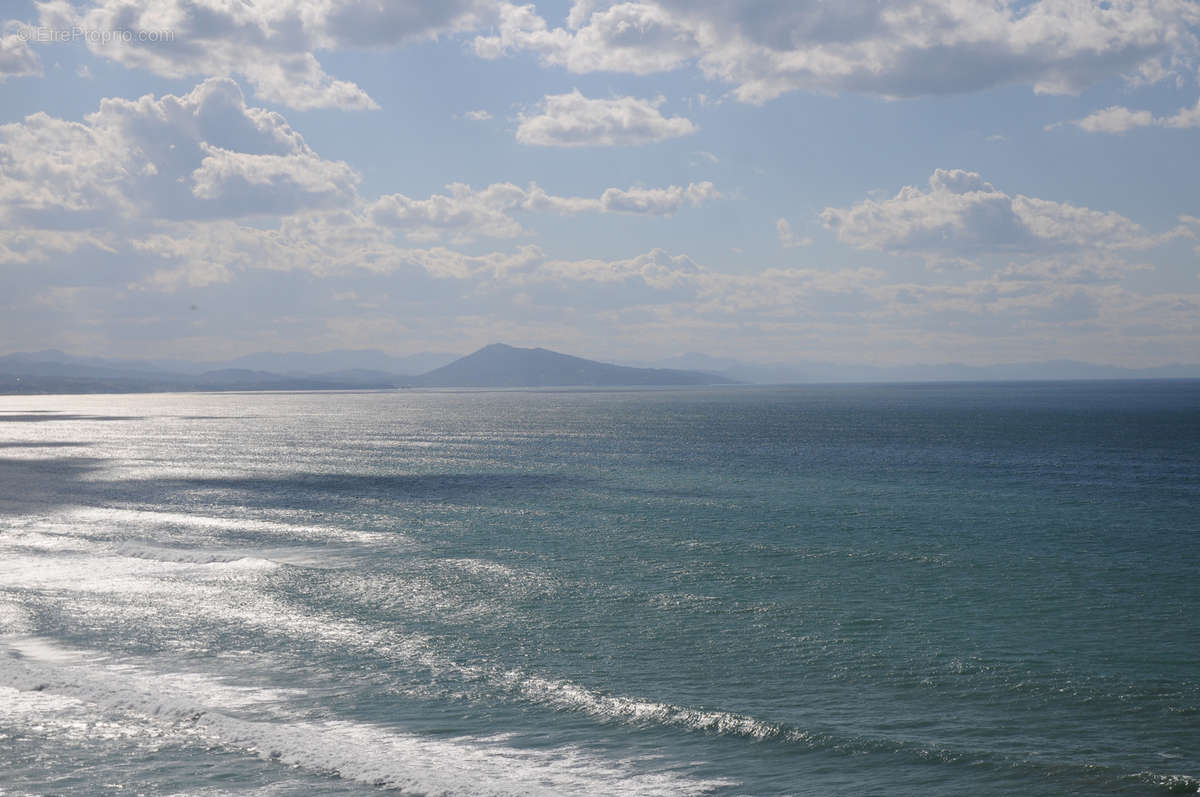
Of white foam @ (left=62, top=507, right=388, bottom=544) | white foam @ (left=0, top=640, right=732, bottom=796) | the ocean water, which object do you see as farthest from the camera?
white foam @ (left=62, top=507, right=388, bottom=544)

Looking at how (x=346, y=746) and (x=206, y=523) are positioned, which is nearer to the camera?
(x=346, y=746)

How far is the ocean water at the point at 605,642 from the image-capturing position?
2127cm

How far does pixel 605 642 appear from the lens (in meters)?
31.5

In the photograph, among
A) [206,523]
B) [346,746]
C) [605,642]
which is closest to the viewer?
[346,746]

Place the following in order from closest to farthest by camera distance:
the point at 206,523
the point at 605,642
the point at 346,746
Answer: the point at 346,746
the point at 605,642
the point at 206,523

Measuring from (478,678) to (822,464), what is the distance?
239 feet

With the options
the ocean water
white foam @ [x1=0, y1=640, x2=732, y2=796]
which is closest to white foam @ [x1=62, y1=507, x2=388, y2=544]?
the ocean water

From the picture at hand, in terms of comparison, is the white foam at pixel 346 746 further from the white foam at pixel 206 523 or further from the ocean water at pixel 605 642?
the white foam at pixel 206 523

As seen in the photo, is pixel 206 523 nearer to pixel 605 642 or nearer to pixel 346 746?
pixel 605 642

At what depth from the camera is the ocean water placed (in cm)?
2127

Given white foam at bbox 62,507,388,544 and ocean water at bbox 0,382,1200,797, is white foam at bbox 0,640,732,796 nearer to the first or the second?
ocean water at bbox 0,382,1200,797

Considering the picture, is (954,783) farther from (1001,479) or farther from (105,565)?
(1001,479)

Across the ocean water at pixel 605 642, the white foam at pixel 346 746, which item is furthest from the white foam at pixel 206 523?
the white foam at pixel 346 746

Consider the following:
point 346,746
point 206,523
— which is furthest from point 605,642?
point 206,523
